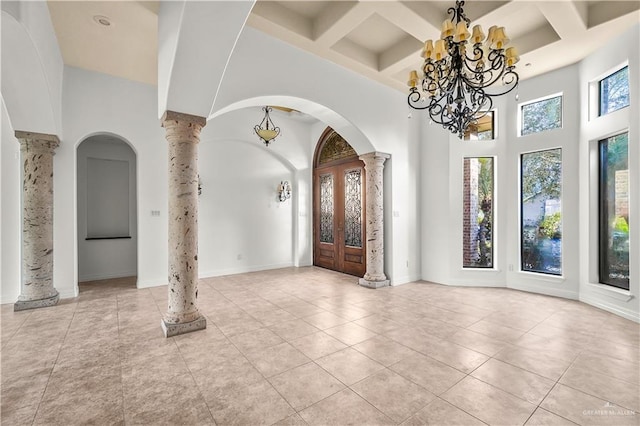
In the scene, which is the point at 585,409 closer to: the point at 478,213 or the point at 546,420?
the point at 546,420

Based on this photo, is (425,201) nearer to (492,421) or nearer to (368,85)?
(368,85)

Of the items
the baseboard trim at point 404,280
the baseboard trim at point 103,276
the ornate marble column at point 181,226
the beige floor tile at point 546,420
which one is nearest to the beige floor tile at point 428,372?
the beige floor tile at point 546,420

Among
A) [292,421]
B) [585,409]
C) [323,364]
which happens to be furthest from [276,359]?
[585,409]

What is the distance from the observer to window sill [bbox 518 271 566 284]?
533 centimetres

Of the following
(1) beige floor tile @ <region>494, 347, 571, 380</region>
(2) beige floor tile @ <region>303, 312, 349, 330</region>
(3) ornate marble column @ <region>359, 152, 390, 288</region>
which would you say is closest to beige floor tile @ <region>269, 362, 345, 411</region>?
(2) beige floor tile @ <region>303, 312, 349, 330</region>

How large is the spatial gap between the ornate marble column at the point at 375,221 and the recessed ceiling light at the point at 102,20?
4.49m

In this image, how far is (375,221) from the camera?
6047 millimetres

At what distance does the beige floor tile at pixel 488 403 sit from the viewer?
213 cm

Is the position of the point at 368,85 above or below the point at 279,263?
above

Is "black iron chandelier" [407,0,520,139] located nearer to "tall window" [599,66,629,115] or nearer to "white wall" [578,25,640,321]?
"white wall" [578,25,640,321]

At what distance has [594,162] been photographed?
4891mm

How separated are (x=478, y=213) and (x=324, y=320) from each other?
4.04 m

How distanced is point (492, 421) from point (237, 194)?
647 centimetres

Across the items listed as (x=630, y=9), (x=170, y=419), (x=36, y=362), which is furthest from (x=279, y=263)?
(x=630, y=9)
